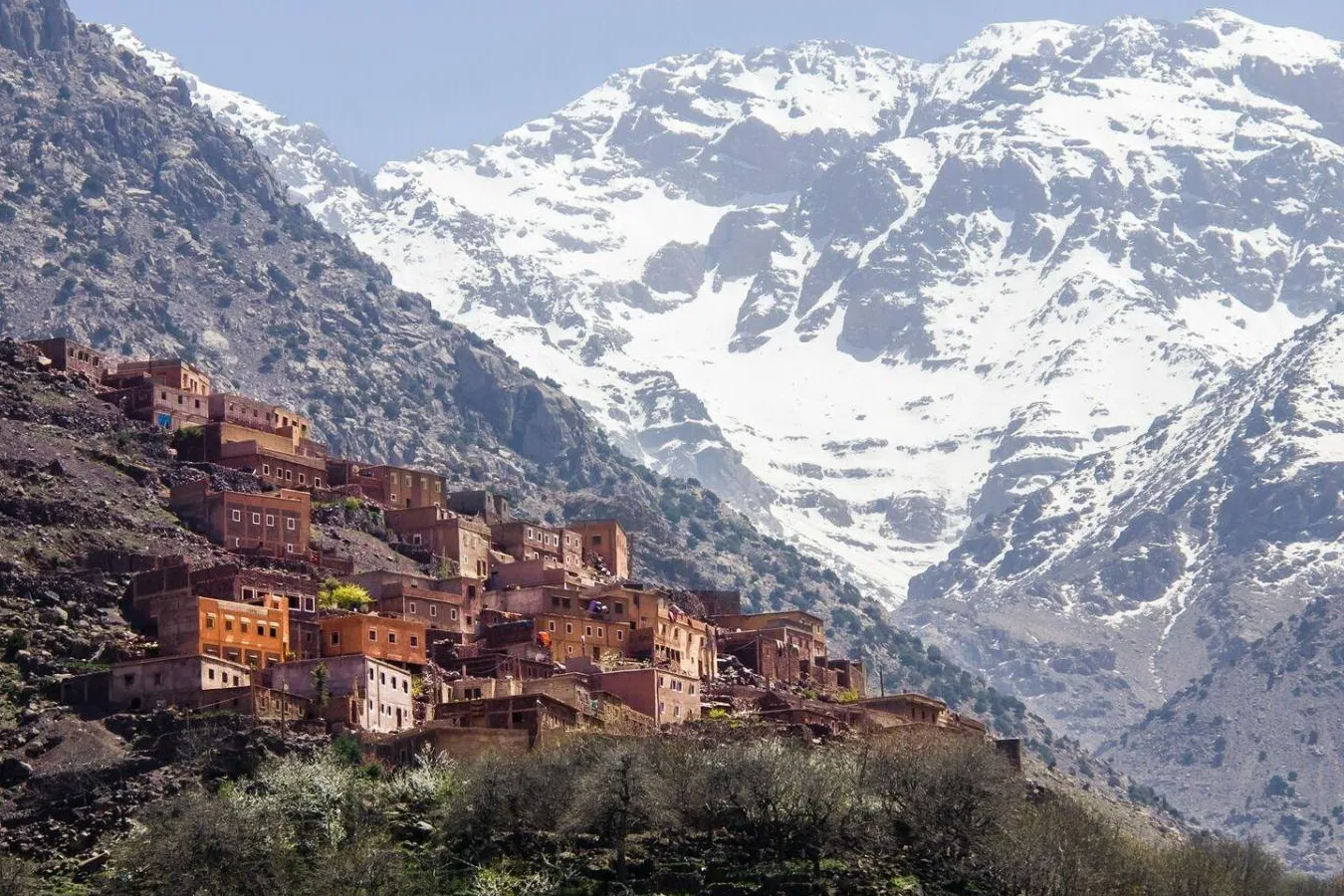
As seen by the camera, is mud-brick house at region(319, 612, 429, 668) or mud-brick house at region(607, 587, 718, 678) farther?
mud-brick house at region(607, 587, 718, 678)

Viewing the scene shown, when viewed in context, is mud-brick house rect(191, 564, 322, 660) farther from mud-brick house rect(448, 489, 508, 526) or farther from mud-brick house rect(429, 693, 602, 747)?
mud-brick house rect(448, 489, 508, 526)

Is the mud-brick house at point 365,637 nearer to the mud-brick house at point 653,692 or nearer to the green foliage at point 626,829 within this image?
the mud-brick house at point 653,692

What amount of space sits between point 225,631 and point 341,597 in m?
14.2

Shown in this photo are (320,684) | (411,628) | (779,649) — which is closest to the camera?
(320,684)

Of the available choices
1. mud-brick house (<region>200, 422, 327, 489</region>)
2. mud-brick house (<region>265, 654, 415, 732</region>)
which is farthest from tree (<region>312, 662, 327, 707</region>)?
mud-brick house (<region>200, 422, 327, 489</region>)

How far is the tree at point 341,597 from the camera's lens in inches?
5866

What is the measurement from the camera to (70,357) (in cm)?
17712

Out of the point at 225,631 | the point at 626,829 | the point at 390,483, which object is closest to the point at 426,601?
the point at 225,631

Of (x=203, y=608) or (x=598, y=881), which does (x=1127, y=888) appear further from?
(x=203, y=608)

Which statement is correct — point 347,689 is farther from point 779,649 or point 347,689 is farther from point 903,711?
point 779,649

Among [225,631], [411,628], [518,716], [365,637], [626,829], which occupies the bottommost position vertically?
[626,829]

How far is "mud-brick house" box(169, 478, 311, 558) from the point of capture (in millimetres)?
156750

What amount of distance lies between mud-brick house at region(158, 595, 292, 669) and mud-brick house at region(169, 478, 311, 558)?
18.3 meters

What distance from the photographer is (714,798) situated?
120500 millimetres
